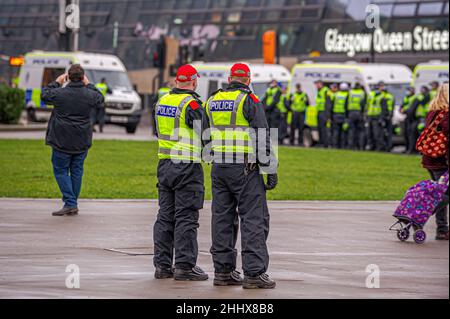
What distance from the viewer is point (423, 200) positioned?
13.2 metres

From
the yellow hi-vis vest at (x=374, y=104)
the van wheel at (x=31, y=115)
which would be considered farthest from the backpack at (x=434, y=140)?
the van wheel at (x=31, y=115)

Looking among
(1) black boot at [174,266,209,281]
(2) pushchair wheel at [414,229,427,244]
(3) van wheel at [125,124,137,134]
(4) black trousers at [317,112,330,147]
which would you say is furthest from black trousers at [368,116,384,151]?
(1) black boot at [174,266,209,281]

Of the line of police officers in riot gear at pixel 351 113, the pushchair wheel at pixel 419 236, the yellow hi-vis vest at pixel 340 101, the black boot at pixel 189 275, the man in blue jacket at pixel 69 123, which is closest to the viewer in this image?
the black boot at pixel 189 275

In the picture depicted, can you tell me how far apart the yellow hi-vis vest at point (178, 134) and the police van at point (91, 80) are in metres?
28.2

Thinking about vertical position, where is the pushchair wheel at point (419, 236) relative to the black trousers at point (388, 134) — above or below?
below

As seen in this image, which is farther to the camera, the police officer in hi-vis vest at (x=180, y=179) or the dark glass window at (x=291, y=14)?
the dark glass window at (x=291, y=14)

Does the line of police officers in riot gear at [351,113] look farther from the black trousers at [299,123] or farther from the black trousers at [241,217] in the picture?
the black trousers at [241,217]

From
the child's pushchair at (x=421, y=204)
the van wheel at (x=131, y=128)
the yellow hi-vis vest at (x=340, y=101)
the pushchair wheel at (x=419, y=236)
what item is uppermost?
the yellow hi-vis vest at (x=340, y=101)

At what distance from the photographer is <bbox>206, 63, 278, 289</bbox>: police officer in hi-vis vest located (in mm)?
9758

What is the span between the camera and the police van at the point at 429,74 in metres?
31.2

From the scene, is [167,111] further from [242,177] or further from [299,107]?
[299,107]

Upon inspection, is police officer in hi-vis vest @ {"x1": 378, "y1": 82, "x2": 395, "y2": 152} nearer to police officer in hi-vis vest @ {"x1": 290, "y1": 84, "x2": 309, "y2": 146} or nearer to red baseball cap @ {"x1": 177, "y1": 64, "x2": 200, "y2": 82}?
police officer in hi-vis vest @ {"x1": 290, "y1": 84, "x2": 309, "y2": 146}

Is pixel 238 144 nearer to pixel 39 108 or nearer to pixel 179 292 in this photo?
pixel 179 292
